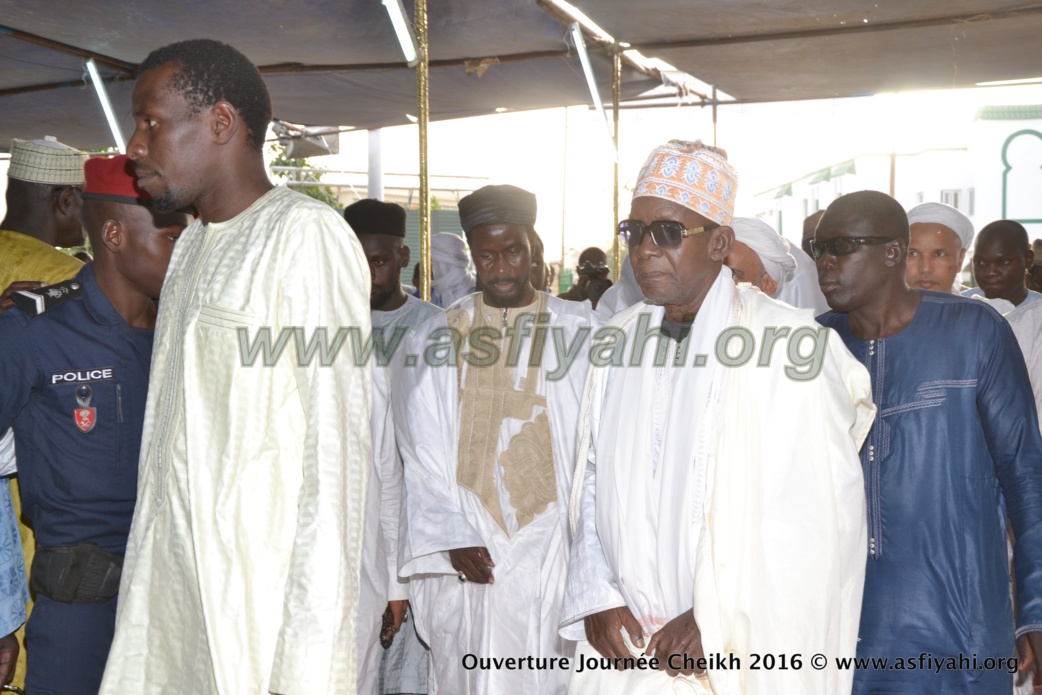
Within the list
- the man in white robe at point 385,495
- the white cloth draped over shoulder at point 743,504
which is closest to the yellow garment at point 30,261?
the man in white robe at point 385,495

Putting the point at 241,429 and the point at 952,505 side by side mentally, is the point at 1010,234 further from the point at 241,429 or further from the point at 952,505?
the point at 241,429

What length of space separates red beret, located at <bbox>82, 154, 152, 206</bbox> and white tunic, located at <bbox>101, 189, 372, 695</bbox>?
0.70m

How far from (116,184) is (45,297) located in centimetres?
38

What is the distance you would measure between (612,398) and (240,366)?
4.01 ft

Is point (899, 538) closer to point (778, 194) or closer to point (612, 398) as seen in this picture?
Answer: point (612, 398)

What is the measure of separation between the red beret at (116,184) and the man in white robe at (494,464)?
170 cm

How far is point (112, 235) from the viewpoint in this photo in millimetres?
3037

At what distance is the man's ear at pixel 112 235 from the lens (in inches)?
119

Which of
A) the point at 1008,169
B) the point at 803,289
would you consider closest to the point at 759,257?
the point at 803,289

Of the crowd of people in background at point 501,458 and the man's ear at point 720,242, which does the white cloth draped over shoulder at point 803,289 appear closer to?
the crowd of people in background at point 501,458

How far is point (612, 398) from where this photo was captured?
3107 mm

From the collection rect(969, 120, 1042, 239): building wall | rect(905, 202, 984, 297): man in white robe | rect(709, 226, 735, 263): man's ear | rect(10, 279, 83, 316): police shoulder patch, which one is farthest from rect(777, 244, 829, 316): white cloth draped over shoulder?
rect(969, 120, 1042, 239): building wall

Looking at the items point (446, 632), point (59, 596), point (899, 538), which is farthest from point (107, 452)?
point (899, 538)

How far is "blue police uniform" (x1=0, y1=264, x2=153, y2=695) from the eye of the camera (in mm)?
2848
